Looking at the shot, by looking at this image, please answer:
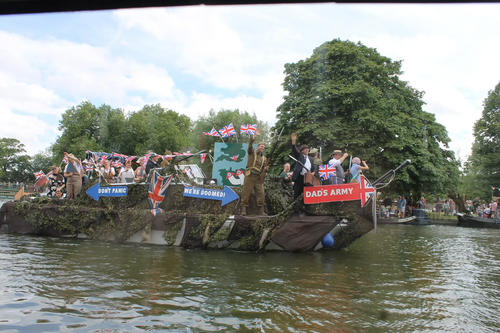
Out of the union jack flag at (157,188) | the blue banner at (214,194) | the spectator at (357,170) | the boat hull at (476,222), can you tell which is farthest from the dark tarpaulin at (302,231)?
the boat hull at (476,222)

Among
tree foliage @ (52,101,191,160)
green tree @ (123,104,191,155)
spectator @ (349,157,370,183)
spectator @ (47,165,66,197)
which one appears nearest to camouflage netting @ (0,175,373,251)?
spectator @ (349,157,370,183)

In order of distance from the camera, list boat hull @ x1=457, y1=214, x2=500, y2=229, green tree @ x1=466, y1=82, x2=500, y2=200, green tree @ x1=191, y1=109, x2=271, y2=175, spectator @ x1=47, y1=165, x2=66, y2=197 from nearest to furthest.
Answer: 1. spectator @ x1=47, y1=165, x2=66, y2=197
2. boat hull @ x1=457, y1=214, x2=500, y2=229
3. green tree @ x1=466, y1=82, x2=500, y2=200
4. green tree @ x1=191, y1=109, x2=271, y2=175

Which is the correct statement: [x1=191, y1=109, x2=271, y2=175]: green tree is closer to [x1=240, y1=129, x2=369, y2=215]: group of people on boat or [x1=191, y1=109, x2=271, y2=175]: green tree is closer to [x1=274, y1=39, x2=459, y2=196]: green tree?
[x1=274, y1=39, x2=459, y2=196]: green tree

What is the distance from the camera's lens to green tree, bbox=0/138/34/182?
276 ft

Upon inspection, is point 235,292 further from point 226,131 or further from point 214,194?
point 226,131

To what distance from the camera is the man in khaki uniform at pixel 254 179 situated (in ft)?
31.1

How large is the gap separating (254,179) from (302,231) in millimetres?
1655

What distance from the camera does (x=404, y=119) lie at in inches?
962

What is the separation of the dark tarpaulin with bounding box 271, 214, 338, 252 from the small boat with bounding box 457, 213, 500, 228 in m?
19.7

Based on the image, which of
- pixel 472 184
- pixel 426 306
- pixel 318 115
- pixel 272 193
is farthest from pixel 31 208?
pixel 472 184

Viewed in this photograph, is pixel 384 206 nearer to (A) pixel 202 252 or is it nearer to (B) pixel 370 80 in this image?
(B) pixel 370 80

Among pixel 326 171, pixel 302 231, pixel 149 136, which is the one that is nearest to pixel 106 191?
pixel 302 231

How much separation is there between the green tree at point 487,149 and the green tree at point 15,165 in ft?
270

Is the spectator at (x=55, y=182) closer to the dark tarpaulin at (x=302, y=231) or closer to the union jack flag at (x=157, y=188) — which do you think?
the union jack flag at (x=157, y=188)
